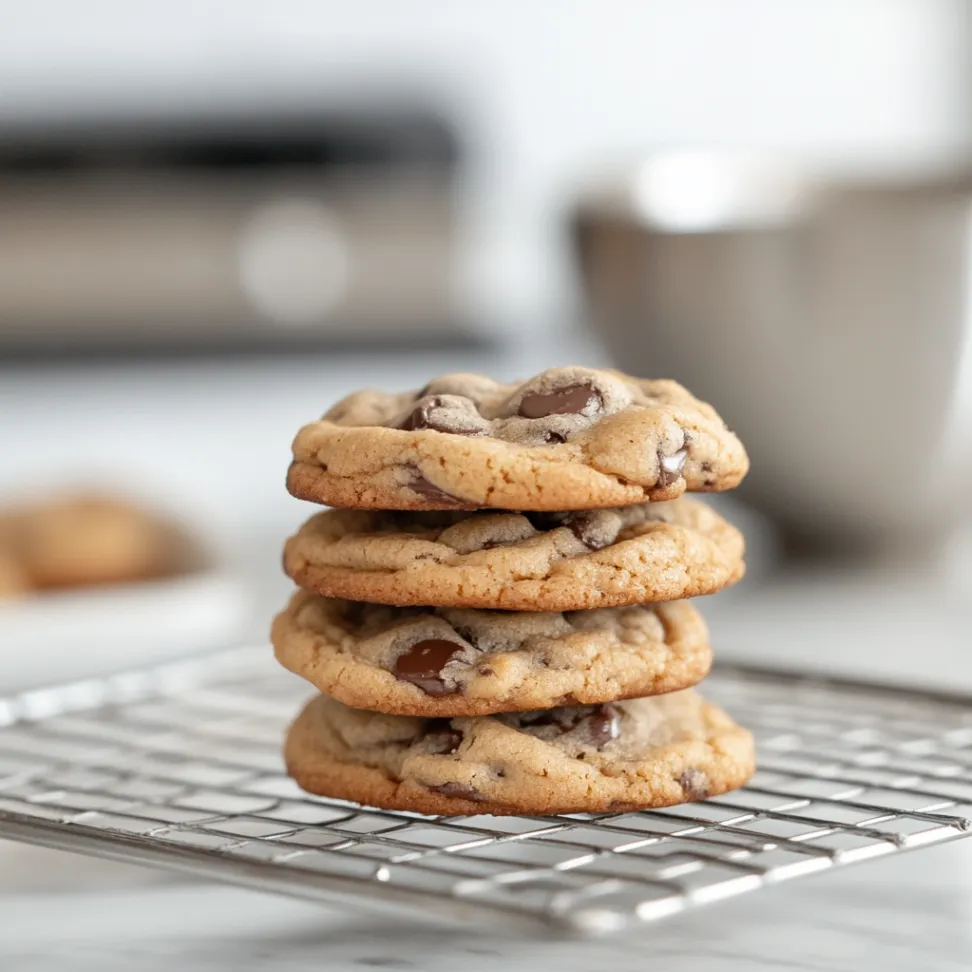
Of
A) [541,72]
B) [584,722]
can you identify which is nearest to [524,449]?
[584,722]

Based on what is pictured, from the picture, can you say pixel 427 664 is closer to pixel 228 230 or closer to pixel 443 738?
pixel 443 738

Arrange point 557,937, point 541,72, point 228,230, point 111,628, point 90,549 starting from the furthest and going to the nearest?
point 541,72, point 228,230, point 90,549, point 111,628, point 557,937

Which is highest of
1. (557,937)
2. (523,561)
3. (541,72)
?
(541,72)

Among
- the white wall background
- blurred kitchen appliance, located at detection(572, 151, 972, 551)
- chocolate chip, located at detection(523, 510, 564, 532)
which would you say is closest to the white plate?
chocolate chip, located at detection(523, 510, 564, 532)

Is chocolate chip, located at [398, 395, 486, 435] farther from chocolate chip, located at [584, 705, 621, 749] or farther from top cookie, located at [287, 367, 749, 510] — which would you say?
A: chocolate chip, located at [584, 705, 621, 749]

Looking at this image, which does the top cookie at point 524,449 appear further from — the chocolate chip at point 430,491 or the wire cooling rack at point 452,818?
the wire cooling rack at point 452,818

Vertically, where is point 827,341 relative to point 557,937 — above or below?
above

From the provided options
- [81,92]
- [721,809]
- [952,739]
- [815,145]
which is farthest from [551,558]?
[815,145]
